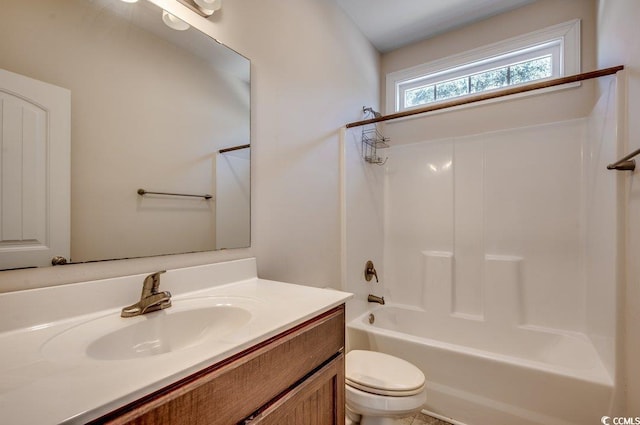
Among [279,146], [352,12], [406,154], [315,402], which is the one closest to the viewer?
[315,402]

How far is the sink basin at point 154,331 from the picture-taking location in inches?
26.4

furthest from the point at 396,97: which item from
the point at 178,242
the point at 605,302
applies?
the point at 178,242

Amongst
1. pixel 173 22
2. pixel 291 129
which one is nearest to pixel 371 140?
pixel 291 129

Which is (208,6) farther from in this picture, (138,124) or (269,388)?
(269,388)

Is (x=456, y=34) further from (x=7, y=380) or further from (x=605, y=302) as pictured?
(x=7, y=380)

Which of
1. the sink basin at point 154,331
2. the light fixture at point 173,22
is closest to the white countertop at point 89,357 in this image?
the sink basin at point 154,331

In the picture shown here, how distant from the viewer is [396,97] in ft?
8.98

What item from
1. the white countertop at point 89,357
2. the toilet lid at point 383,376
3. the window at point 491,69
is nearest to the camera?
the white countertop at point 89,357

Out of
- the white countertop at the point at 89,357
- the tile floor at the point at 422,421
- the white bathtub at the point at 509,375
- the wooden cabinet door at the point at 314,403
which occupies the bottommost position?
the tile floor at the point at 422,421

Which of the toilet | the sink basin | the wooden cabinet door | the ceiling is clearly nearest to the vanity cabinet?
the wooden cabinet door

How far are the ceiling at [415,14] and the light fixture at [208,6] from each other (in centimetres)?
123

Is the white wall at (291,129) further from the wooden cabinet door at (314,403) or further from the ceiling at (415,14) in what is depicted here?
the wooden cabinet door at (314,403)

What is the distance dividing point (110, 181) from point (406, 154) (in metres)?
2.28

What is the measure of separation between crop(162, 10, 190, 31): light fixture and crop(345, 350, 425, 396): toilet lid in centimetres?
169
